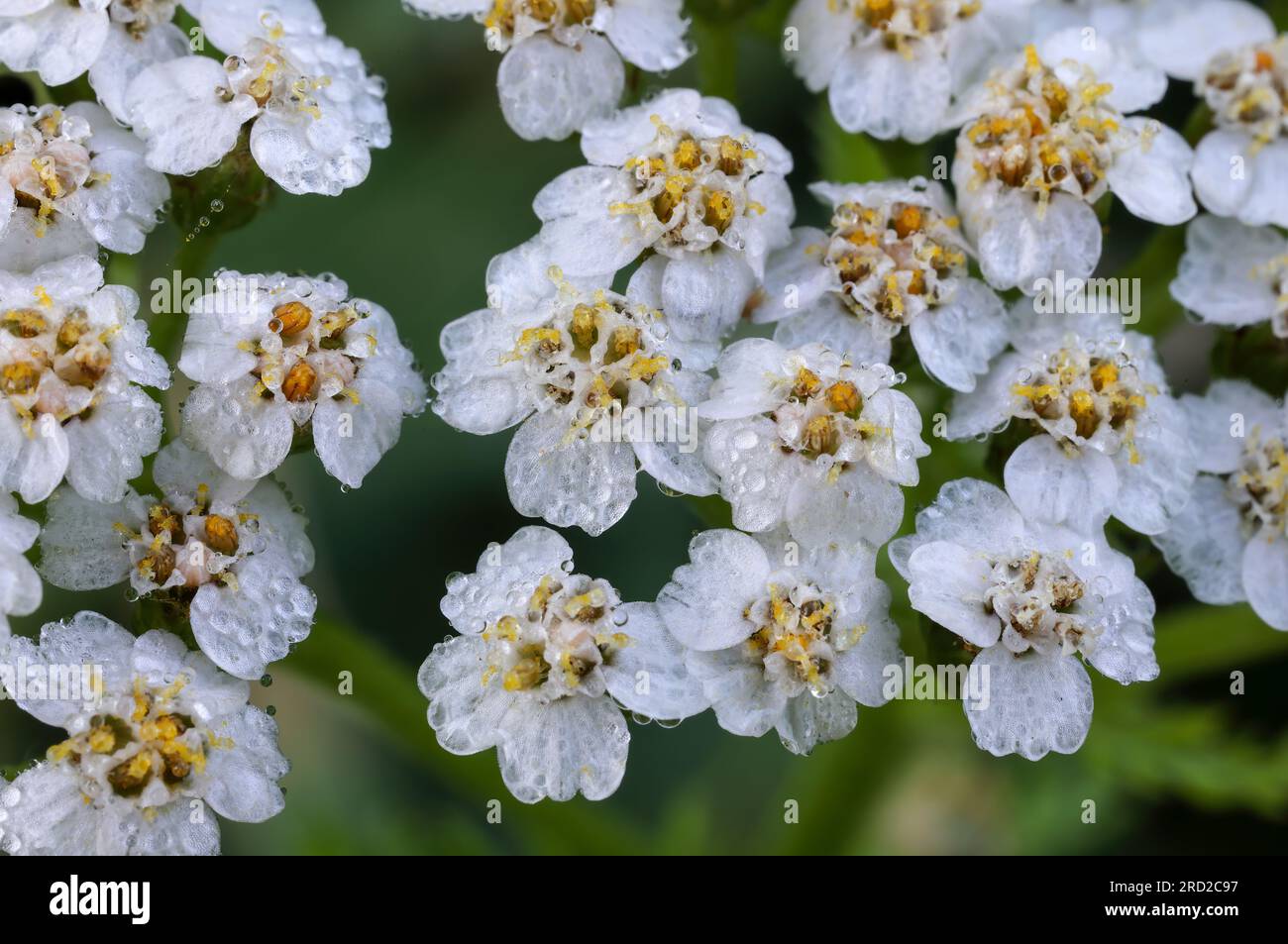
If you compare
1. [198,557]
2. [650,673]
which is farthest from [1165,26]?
[198,557]

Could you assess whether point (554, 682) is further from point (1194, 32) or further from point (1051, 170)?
point (1194, 32)

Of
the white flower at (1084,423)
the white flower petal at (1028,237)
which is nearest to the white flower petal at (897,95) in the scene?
the white flower petal at (1028,237)

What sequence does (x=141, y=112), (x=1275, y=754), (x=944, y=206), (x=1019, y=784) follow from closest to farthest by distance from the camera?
1. (x=141, y=112)
2. (x=944, y=206)
3. (x=1275, y=754)
4. (x=1019, y=784)

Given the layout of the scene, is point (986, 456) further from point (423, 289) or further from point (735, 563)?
point (423, 289)

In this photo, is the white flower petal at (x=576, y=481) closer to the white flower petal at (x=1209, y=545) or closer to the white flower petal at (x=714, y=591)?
the white flower petal at (x=714, y=591)

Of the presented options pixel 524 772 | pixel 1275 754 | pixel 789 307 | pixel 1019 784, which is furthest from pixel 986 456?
pixel 1019 784
